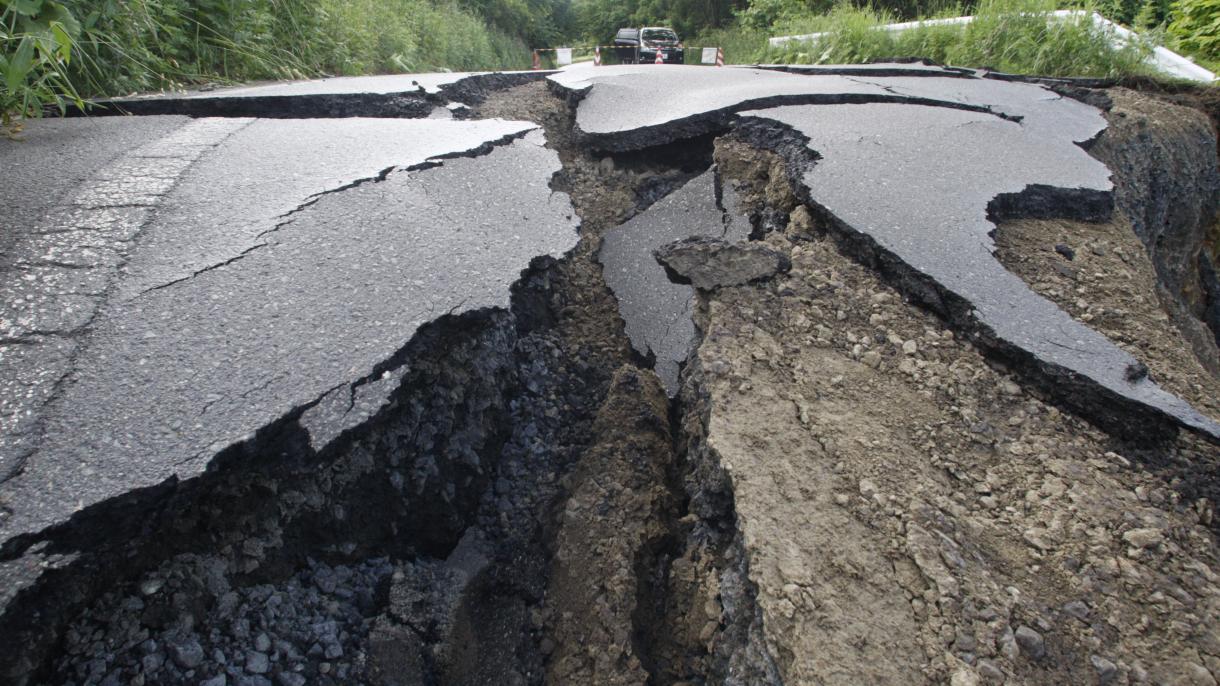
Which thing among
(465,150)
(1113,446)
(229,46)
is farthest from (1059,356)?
(229,46)

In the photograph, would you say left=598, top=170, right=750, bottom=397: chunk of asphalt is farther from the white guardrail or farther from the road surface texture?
the white guardrail

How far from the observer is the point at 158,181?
2.59m

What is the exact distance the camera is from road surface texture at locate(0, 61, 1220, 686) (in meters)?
1.36

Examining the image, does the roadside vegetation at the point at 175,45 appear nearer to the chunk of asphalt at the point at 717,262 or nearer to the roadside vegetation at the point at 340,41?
the roadside vegetation at the point at 340,41

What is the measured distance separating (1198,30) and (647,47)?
482 inches

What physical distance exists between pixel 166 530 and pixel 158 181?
5.92 ft

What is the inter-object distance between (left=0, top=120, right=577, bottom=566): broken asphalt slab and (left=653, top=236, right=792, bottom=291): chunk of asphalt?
0.42m

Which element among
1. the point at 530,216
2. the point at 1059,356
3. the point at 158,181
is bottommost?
the point at 1059,356

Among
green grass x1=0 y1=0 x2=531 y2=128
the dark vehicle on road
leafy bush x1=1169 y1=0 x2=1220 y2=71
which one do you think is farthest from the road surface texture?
the dark vehicle on road

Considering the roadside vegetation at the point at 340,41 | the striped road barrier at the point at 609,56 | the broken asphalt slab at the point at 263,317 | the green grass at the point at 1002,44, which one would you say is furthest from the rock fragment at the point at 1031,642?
the striped road barrier at the point at 609,56

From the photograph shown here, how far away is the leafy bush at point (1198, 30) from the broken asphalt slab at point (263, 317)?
763 centimetres

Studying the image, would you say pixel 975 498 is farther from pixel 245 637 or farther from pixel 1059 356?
pixel 245 637

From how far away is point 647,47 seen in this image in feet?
55.5

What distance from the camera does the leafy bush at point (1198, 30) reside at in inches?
258
